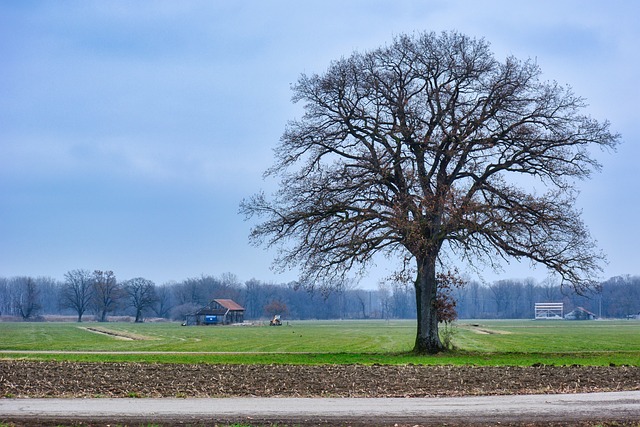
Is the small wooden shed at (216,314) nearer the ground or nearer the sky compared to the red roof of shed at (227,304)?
nearer the ground

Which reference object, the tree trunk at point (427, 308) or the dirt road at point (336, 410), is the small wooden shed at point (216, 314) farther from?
the dirt road at point (336, 410)

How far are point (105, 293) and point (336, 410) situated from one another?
182756mm

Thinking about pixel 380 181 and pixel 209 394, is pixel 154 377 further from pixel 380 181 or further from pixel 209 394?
pixel 380 181

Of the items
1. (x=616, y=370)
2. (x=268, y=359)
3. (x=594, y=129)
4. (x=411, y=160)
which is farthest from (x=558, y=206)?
(x=268, y=359)

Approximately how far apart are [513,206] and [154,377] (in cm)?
1916

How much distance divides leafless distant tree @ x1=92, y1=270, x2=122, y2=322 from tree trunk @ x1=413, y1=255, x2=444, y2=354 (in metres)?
164

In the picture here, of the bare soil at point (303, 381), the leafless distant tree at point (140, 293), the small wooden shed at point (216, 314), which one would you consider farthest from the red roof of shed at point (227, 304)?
the bare soil at point (303, 381)

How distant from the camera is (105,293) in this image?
190875 mm

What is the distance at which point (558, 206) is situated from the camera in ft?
115

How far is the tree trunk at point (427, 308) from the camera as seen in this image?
119ft

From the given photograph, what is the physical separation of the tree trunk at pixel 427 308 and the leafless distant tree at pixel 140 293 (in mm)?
155158

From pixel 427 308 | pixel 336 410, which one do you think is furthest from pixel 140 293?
pixel 336 410

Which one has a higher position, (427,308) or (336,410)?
(427,308)

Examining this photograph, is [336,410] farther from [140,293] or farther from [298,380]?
[140,293]
